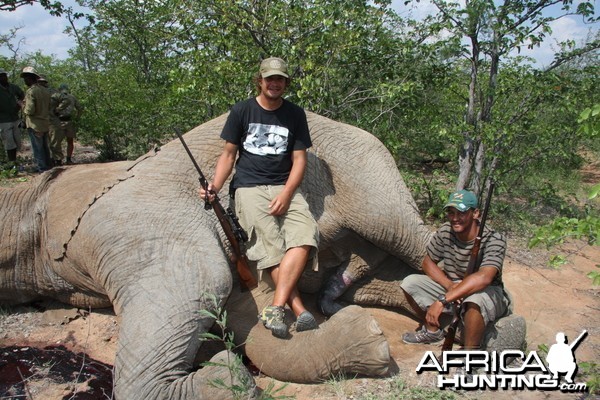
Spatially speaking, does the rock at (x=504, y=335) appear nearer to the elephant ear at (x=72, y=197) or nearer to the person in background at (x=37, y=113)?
the elephant ear at (x=72, y=197)

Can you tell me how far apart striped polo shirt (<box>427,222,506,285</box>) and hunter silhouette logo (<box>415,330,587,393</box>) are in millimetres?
561

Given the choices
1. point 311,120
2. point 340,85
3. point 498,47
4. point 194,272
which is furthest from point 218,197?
point 498,47

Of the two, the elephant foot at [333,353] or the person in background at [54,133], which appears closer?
the elephant foot at [333,353]

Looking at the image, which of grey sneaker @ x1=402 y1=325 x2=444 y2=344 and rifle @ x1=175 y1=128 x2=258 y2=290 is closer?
rifle @ x1=175 y1=128 x2=258 y2=290

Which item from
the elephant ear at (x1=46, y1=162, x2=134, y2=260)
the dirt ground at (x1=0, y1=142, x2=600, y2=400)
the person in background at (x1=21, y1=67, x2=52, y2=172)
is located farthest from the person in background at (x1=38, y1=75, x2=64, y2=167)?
the dirt ground at (x1=0, y1=142, x2=600, y2=400)

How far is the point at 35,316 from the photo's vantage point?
4.13 m

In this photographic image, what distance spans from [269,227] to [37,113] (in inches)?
265

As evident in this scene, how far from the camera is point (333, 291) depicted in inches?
176

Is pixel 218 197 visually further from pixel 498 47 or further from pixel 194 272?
pixel 498 47

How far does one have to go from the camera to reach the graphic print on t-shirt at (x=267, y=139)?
155 inches

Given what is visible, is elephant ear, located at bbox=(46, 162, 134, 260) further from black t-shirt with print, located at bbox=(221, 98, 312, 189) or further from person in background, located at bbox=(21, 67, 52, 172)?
person in background, located at bbox=(21, 67, 52, 172)

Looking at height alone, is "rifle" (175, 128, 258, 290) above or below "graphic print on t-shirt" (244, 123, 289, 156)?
below

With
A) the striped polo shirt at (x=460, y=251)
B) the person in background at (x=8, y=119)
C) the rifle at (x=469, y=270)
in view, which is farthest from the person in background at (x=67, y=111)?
the rifle at (x=469, y=270)

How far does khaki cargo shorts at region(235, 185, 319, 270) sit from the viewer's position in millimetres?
3762
